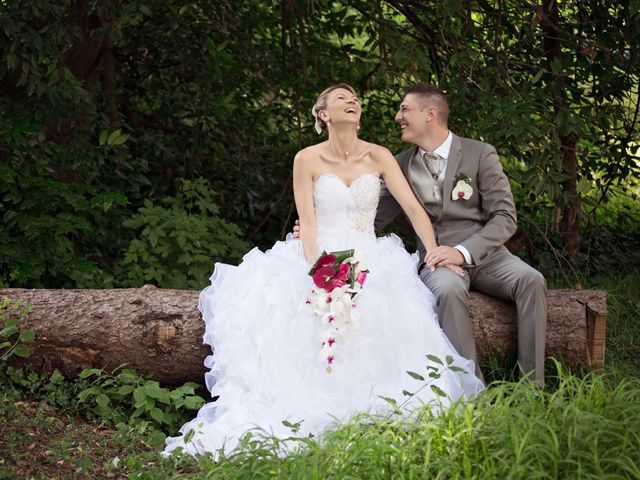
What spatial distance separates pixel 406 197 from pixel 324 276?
912 mm

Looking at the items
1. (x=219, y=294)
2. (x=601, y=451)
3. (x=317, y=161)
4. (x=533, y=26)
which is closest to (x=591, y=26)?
(x=533, y=26)

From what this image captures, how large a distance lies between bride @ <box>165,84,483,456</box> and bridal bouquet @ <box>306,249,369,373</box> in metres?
0.05

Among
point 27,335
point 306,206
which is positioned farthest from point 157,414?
point 306,206

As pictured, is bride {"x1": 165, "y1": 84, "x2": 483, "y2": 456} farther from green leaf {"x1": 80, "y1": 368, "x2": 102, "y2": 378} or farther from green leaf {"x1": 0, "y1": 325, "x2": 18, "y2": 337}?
green leaf {"x1": 0, "y1": 325, "x2": 18, "y2": 337}

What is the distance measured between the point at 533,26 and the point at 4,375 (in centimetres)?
396

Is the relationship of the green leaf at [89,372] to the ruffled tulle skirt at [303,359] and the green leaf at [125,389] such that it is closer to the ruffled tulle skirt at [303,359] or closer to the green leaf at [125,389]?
the green leaf at [125,389]

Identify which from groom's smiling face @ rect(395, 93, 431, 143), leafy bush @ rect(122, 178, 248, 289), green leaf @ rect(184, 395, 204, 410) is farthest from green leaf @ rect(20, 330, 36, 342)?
groom's smiling face @ rect(395, 93, 431, 143)

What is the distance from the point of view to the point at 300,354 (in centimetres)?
478

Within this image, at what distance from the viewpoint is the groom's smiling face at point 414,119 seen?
18.1 ft

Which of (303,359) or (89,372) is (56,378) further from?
(303,359)

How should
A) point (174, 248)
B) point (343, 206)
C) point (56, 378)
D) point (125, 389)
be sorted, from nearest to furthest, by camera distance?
point (125, 389)
point (56, 378)
point (343, 206)
point (174, 248)

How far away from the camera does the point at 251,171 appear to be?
334 inches

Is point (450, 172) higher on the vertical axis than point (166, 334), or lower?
higher

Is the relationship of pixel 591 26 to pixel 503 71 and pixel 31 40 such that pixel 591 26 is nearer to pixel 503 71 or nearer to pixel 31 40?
pixel 503 71
